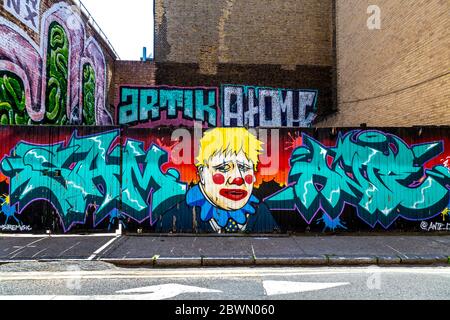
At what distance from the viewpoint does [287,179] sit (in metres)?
9.07

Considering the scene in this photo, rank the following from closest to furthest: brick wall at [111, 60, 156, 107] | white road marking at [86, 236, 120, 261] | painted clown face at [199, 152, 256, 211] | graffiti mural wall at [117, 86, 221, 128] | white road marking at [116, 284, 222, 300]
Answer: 1. white road marking at [116, 284, 222, 300]
2. white road marking at [86, 236, 120, 261]
3. painted clown face at [199, 152, 256, 211]
4. graffiti mural wall at [117, 86, 221, 128]
5. brick wall at [111, 60, 156, 107]

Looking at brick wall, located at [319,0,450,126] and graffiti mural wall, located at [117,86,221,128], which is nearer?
brick wall, located at [319,0,450,126]

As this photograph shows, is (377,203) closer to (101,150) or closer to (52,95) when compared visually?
(101,150)

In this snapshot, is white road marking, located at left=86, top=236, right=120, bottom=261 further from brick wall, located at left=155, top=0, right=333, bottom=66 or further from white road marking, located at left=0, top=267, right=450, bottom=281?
Answer: brick wall, located at left=155, top=0, right=333, bottom=66

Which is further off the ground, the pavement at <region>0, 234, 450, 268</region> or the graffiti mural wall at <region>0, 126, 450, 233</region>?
the graffiti mural wall at <region>0, 126, 450, 233</region>

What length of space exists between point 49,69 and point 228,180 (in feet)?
24.2

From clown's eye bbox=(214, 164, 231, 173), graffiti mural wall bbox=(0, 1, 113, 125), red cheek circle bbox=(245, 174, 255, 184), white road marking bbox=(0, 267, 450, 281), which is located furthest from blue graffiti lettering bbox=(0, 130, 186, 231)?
white road marking bbox=(0, 267, 450, 281)

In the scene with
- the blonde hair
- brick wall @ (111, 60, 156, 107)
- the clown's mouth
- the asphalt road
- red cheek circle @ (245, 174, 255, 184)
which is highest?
brick wall @ (111, 60, 156, 107)

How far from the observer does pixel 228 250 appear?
7.38 m

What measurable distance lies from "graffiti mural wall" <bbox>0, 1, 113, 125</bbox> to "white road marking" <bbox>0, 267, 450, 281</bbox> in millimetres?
5774

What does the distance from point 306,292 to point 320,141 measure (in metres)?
4.70

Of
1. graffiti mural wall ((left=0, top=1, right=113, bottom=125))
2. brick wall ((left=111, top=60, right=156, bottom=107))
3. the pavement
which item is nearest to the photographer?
the pavement

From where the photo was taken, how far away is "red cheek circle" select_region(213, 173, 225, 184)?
9.05 meters

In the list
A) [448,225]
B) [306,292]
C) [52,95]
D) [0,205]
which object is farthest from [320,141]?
[52,95]
